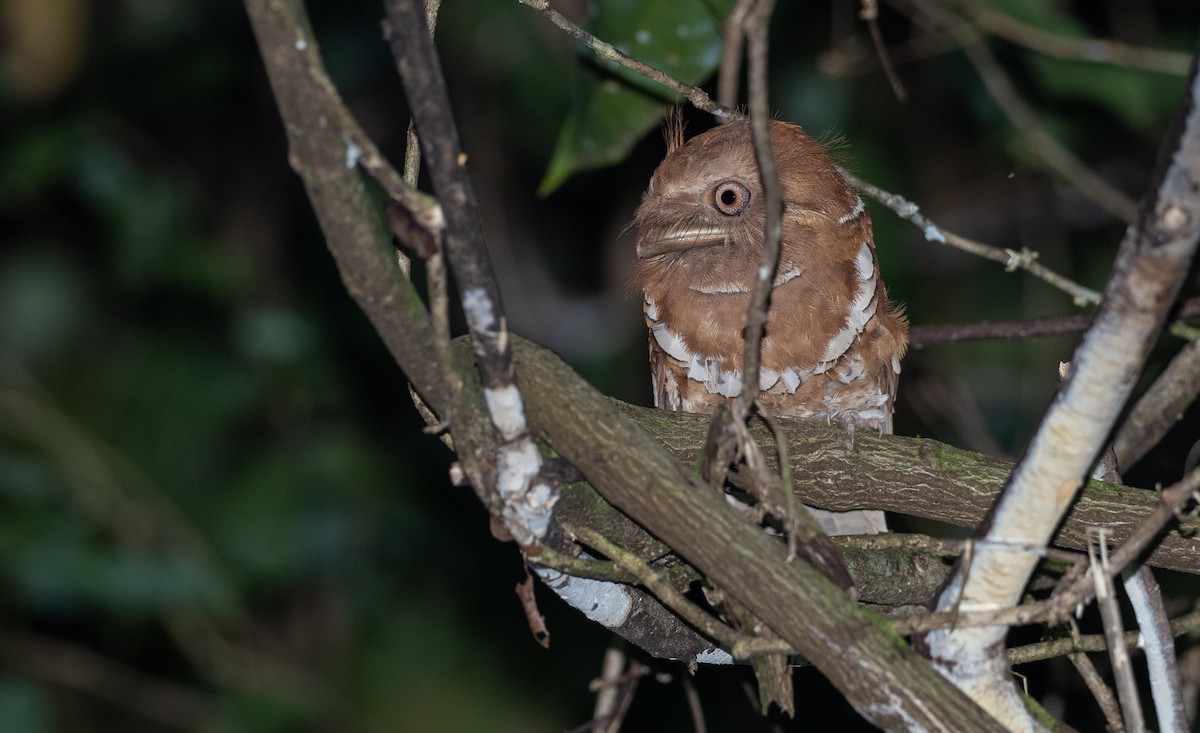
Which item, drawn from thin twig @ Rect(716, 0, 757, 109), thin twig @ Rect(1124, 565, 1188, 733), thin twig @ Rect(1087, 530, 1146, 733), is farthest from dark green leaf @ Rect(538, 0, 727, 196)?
thin twig @ Rect(1087, 530, 1146, 733)

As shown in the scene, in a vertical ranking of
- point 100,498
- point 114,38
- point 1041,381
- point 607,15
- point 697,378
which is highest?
point 114,38

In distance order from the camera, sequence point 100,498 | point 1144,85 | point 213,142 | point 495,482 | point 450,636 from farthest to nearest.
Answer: point 213,142 < point 450,636 < point 100,498 < point 1144,85 < point 495,482

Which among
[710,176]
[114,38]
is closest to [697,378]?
[710,176]

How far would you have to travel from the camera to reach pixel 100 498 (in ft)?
12.6

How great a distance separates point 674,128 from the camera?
2787 mm

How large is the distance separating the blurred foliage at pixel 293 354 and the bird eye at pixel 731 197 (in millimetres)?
1310

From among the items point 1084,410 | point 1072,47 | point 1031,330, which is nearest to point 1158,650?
point 1084,410

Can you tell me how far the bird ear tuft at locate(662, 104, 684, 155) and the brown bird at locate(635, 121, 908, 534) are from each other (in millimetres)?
162

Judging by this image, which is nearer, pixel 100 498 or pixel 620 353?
pixel 100 498

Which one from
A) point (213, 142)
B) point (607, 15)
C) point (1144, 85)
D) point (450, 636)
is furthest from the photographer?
point (213, 142)

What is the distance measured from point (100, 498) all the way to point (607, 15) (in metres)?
2.28

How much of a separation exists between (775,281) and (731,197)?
190 mm

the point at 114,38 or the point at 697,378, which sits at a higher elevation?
the point at 114,38

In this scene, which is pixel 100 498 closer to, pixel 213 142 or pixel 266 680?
pixel 266 680
